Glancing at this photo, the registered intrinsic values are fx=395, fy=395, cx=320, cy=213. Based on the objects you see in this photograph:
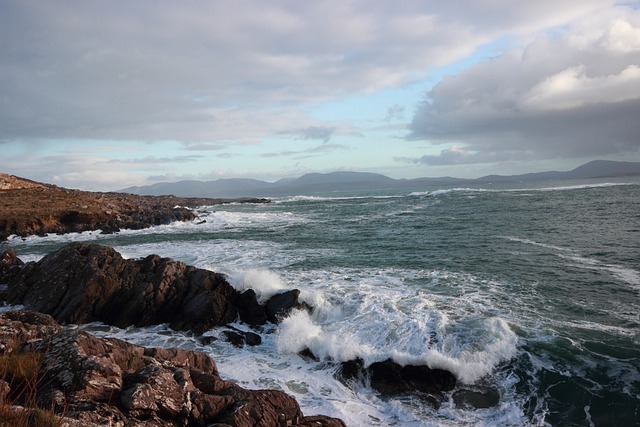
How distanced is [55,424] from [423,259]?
70.3 ft

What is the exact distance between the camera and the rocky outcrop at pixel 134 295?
51.3 ft

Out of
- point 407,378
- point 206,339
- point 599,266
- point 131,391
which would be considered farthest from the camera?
point 599,266

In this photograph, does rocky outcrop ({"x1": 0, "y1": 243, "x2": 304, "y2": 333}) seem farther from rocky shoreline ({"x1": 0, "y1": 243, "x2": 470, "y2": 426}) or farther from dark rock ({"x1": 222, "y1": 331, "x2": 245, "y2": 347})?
dark rock ({"x1": 222, "y1": 331, "x2": 245, "y2": 347})

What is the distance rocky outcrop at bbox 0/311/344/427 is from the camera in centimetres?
628

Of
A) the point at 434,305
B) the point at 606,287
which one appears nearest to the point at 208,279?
the point at 434,305

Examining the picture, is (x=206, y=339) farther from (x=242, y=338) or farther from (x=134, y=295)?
(x=134, y=295)

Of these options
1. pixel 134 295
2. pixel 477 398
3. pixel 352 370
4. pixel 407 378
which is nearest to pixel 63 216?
pixel 134 295

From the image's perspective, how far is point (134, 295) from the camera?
653 inches

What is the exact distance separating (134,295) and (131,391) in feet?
35.9

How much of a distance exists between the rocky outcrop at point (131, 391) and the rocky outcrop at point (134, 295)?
260 inches

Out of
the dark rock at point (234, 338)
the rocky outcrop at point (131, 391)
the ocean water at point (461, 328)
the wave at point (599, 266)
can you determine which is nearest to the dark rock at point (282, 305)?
the ocean water at point (461, 328)

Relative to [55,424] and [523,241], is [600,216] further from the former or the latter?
[55,424]

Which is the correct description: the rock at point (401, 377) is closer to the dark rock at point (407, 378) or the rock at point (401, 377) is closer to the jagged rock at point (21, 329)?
the dark rock at point (407, 378)

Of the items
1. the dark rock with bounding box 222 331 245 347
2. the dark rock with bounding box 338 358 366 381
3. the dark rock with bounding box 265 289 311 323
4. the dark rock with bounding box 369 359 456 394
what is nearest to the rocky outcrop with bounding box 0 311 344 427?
the dark rock with bounding box 369 359 456 394
